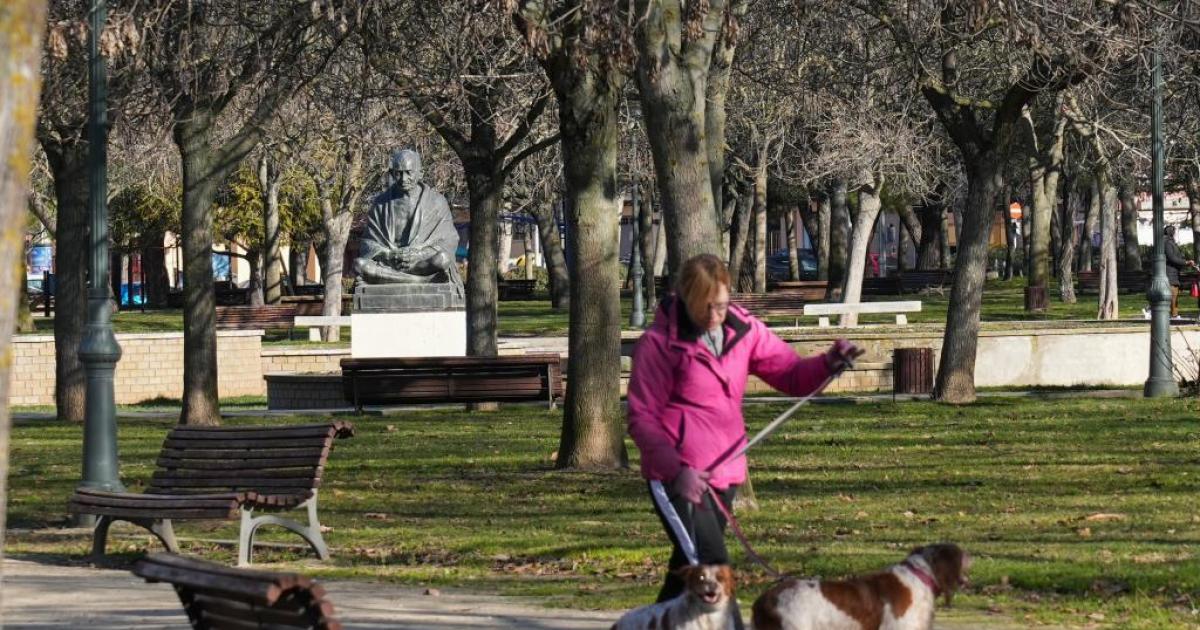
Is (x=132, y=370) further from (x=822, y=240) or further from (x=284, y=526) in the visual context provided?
(x=822, y=240)

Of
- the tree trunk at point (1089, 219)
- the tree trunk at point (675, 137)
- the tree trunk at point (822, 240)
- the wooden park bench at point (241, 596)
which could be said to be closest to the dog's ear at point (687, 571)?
the wooden park bench at point (241, 596)

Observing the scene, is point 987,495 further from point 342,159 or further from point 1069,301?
point 1069,301

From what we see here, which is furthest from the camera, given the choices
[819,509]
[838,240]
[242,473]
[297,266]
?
[297,266]

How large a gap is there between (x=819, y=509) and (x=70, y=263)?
11850 millimetres

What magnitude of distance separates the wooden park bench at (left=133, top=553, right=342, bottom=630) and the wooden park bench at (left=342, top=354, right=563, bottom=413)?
16.7 metres

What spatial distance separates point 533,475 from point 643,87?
3686 mm

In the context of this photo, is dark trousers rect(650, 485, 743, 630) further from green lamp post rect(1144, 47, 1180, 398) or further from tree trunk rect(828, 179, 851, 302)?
tree trunk rect(828, 179, 851, 302)

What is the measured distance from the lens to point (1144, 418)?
65.3ft

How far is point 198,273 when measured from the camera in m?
20.9

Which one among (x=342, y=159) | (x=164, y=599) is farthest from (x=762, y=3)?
(x=342, y=159)

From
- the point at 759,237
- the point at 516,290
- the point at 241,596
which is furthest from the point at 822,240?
the point at 241,596

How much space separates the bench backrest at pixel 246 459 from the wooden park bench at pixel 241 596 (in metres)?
5.18

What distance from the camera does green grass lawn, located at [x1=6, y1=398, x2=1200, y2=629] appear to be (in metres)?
9.87

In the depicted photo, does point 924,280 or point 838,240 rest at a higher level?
point 838,240
